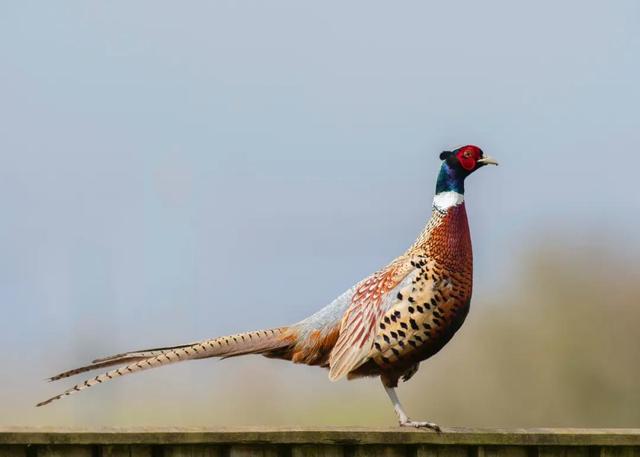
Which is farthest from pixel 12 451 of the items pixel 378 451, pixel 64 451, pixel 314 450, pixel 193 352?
pixel 378 451

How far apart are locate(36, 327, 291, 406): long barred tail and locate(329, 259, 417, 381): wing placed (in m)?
0.34

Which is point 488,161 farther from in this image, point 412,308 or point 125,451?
point 125,451

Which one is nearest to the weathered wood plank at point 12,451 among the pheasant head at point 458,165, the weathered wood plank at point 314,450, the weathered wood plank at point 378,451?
the weathered wood plank at point 314,450

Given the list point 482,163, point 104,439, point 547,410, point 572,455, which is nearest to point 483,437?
point 572,455

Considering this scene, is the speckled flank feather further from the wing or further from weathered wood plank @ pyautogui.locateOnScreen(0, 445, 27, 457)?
weathered wood plank @ pyautogui.locateOnScreen(0, 445, 27, 457)

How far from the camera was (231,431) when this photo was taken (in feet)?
19.9

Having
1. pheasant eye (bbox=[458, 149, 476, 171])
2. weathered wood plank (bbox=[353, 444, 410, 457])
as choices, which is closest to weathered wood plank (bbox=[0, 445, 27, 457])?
weathered wood plank (bbox=[353, 444, 410, 457])

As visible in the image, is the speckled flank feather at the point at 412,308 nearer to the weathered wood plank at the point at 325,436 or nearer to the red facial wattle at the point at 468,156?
the red facial wattle at the point at 468,156

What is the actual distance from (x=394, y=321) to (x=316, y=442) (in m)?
0.93

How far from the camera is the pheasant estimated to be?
6594 millimetres

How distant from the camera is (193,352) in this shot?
6547mm

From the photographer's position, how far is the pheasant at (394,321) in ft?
21.6

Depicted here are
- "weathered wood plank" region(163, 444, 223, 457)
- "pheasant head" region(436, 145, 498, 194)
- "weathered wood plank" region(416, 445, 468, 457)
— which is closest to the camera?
"weathered wood plank" region(163, 444, 223, 457)

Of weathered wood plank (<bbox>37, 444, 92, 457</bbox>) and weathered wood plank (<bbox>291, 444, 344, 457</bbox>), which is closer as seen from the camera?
weathered wood plank (<bbox>37, 444, 92, 457</bbox>)
